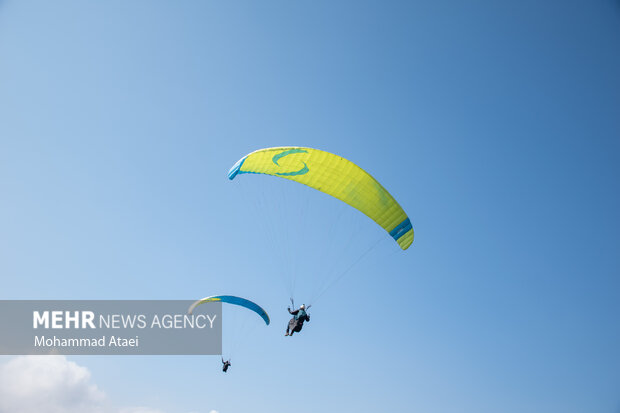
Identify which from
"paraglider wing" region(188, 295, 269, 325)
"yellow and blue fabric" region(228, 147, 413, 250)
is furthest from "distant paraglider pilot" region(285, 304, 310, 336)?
"paraglider wing" region(188, 295, 269, 325)

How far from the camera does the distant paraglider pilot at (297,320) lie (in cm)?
1614

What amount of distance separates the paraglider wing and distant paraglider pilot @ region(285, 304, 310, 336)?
6.55 meters

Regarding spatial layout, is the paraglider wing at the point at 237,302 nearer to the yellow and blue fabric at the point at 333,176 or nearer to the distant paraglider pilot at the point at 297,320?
the distant paraglider pilot at the point at 297,320

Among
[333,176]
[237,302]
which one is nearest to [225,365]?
[237,302]

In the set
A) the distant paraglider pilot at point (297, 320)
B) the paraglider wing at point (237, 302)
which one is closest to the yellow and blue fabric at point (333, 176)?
the distant paraglider pilot at point (297, 320)

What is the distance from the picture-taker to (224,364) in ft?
75.0

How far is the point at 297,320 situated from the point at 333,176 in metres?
6.15

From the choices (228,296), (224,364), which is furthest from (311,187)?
(224,364)

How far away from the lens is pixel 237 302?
22.2 meters

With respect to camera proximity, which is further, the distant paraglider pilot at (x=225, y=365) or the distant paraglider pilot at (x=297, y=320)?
the distant paraglider pilot at (x=225, y=365)

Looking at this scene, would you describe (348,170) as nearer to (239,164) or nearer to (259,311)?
(239,164)

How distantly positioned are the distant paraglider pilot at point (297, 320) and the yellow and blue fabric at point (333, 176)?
484 centimetres

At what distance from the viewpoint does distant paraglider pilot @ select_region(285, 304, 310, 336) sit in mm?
16141

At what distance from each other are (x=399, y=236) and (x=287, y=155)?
584cm
